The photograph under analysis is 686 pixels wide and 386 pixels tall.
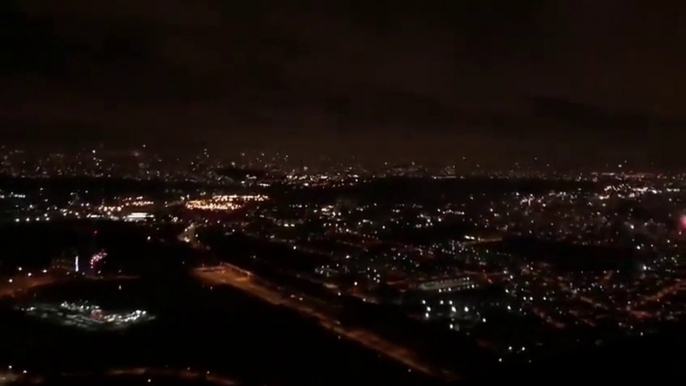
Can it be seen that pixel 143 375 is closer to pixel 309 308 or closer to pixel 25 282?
pixel 309 308

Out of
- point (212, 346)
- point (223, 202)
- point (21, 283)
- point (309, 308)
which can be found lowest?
point (223, 202)

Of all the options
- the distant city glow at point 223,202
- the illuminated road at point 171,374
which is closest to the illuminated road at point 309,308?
the illuminated road at point 171,374

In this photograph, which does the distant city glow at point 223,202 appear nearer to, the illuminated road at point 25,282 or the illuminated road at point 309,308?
the illuminated road at point 309,308

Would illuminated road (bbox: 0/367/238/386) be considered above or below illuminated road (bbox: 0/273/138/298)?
above

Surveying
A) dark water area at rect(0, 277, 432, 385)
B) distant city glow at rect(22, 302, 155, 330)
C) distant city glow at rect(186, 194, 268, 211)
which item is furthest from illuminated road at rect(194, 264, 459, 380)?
distant city glow at rect(186, 194, 268, 211)

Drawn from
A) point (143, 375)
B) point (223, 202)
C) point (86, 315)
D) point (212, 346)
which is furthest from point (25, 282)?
point (223, 202)

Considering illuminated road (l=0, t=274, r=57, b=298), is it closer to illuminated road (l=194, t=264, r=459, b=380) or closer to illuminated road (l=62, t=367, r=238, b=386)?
illuminated road (l=194, t=264, r=459, b=380)

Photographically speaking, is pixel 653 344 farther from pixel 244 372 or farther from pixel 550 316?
pixel 550 316

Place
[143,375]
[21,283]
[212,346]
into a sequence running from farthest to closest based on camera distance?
[21,283] → [212,346] → [143,375]

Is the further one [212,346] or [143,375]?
[212,346]
